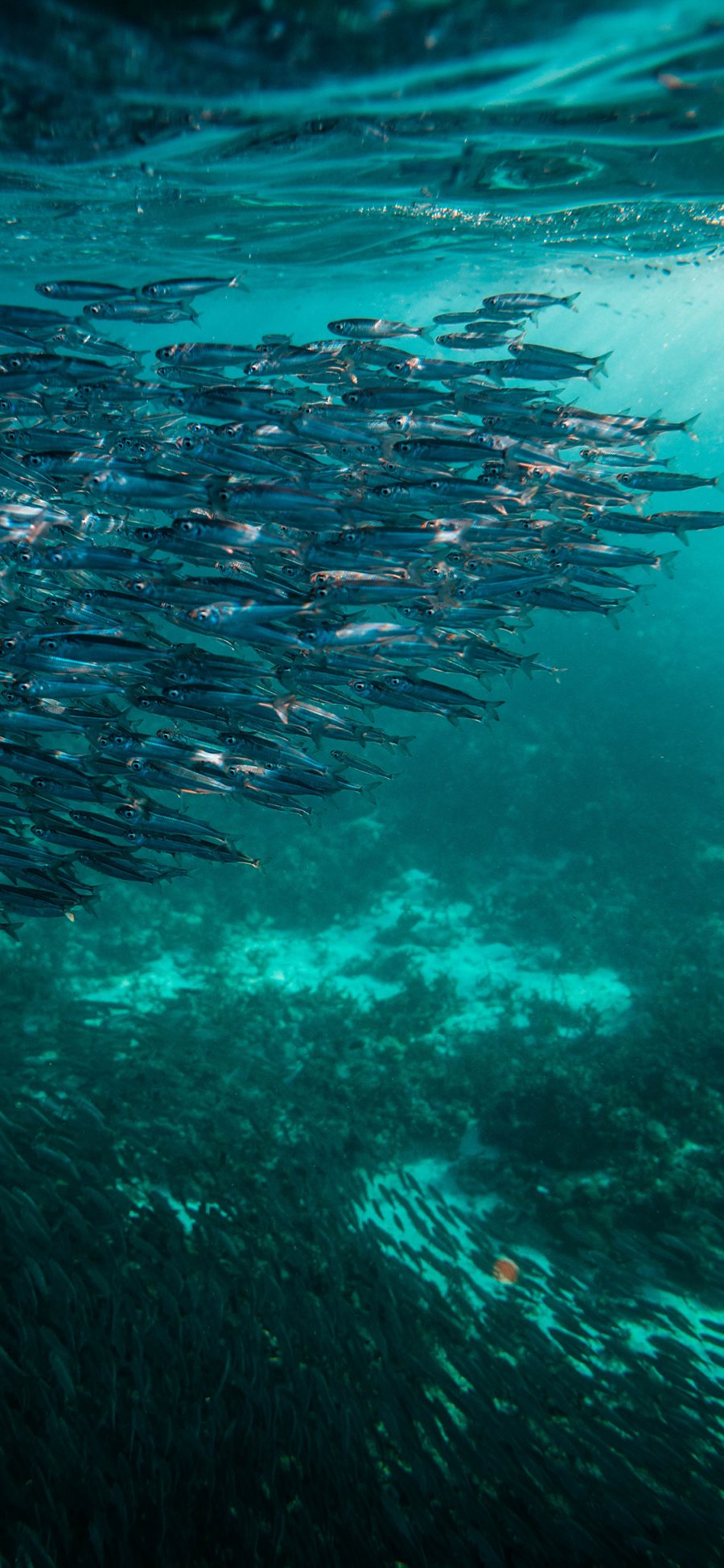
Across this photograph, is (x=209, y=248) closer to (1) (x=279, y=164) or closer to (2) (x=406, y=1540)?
(1) (x=279, y=164)

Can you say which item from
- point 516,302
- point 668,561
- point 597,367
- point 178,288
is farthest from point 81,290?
point 668,561

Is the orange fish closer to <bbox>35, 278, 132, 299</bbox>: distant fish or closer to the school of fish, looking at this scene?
the school of fish

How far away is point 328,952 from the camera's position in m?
13.3

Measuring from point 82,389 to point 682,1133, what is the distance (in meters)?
10.5

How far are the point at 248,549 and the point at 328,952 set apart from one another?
971cm

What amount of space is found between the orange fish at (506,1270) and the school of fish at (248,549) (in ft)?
17.3

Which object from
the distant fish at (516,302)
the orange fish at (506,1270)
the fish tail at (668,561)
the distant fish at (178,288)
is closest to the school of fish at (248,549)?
the distant fish at (178,288)

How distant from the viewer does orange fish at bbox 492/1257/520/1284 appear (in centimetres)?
696

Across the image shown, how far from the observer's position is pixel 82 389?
20.0ft

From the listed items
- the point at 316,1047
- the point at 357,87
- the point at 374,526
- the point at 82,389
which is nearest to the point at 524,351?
the point at 374,526

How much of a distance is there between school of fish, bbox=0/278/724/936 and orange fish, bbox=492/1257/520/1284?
5268 mm

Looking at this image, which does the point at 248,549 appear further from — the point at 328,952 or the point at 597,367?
the point at 328,952

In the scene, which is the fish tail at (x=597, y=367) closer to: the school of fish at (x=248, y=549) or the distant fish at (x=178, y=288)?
the school of fish at (x=248, y=549)

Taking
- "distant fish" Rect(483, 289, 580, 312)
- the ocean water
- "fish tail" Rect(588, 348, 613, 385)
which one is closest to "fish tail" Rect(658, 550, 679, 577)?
the ocean water
